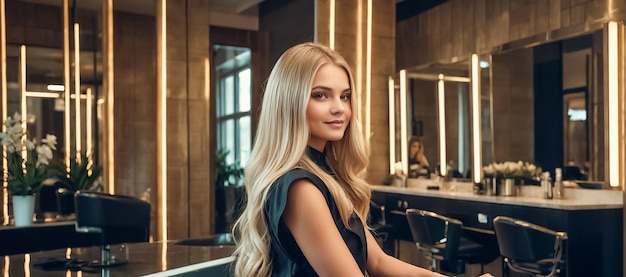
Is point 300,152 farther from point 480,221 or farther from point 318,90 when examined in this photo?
point 480,221

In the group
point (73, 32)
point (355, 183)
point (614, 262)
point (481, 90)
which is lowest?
point (614, 262)

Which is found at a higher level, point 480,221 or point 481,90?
point 481,90

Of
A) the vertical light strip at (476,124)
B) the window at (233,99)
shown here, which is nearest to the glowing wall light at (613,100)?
the vertical light strip at (476,124)

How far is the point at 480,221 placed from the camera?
4.25 metres

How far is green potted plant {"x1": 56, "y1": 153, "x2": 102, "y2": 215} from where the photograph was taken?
398 cm

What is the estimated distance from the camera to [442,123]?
17.9 feet

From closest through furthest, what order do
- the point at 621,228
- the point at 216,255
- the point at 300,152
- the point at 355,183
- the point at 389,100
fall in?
the point at 300,152
the point at 355,183
the point at 216,255
the point at 621,228
the point at 389,100

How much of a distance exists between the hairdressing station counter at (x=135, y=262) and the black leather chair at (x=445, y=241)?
1.71 metres

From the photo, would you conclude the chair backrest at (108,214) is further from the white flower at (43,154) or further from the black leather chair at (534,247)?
the black leather chair at (534,247)

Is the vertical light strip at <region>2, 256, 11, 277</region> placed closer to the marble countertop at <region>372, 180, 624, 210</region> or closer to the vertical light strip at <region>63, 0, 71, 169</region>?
the vertical light strip at <region>63, 0, 71, 169</region>

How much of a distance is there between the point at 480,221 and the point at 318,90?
343 centimetres

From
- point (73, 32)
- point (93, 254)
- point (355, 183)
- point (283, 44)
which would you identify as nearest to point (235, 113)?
point (283, 44)

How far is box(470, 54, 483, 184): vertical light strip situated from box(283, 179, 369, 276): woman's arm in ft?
13.6

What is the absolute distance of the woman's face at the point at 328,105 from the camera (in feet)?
3.48
